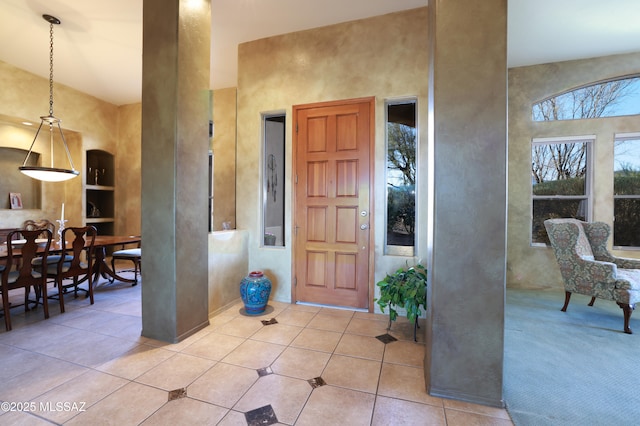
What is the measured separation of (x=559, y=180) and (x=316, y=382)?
16.1 ft

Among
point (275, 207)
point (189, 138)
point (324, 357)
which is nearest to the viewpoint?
point (324, 357)

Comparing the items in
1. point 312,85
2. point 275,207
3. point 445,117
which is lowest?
point 275,207

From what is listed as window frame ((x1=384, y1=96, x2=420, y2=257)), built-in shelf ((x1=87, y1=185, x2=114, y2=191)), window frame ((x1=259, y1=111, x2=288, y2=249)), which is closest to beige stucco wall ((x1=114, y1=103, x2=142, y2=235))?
built-in shelf ((x1=87, y1=185, x2=114, y2=191))

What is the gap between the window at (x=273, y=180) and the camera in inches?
144

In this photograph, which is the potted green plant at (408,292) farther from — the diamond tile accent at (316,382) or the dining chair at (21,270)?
the dining chair at (21,270)

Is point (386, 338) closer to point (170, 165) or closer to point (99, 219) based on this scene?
point (170, 165)

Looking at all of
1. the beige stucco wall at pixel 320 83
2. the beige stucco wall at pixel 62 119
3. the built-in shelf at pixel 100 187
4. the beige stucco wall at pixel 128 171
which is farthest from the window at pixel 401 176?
the built-in shelf at pixel 100 187

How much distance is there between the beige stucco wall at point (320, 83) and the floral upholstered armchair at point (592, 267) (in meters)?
1.79

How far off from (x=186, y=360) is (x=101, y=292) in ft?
9.01

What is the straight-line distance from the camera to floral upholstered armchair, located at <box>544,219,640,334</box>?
2773 millimetres

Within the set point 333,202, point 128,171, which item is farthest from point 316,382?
point 128,171

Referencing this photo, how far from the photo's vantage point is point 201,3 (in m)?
2.63

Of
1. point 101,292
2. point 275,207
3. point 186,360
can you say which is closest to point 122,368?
point 186,360

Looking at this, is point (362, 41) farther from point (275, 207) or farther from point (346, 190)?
point (275, 207)
